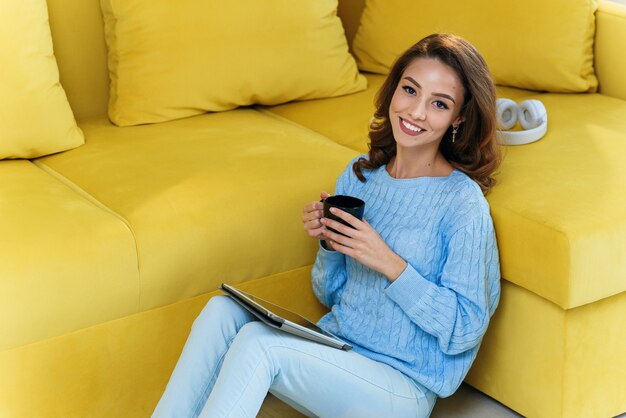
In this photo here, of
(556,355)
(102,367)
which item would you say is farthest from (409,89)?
(102,367)

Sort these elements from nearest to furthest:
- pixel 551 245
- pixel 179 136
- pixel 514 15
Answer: pixel 551 245 → pixel 179 136 → pixel 514 15

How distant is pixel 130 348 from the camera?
6.78ft

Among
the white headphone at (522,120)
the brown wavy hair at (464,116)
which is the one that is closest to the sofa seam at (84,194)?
the brown wavy hair at (464,116)

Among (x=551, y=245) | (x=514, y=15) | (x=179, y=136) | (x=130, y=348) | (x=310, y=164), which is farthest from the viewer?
(x=514, y=15)

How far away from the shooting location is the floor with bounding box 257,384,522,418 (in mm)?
2188

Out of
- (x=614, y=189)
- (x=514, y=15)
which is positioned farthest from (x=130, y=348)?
(x=514, y=15)

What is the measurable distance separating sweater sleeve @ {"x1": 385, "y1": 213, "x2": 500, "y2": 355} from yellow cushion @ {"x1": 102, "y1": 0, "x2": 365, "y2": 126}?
1064 millimetres

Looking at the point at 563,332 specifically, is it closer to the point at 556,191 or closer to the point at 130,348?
the point at 556,191

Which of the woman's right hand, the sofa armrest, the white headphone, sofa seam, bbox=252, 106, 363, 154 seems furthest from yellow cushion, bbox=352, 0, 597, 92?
the woman's right hand

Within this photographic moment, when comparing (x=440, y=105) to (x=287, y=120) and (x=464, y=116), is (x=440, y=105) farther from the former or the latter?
(x=287, y=120)

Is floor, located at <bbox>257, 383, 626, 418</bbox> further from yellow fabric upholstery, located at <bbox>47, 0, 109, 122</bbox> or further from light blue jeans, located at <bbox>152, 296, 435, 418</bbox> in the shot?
yellow fabric upholstery, located at <bbox>47, 0, 109, 122</bbox>

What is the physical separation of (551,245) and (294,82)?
117cm

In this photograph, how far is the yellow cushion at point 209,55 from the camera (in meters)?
2.67

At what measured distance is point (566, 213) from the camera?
199cm
